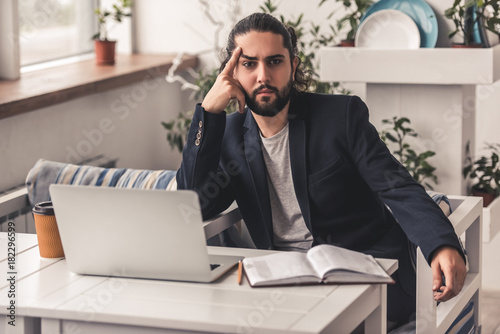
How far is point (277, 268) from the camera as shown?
164 centimetres

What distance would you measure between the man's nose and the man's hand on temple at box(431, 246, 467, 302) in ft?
2.00

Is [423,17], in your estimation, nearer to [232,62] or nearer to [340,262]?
[232,62]

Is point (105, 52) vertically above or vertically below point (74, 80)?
above

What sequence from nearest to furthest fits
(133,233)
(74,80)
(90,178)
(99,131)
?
(133,233), (90,178), (74,80), (99,131)

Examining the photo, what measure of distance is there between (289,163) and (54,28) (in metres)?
2.43

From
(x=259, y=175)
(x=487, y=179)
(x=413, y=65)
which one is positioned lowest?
(x=487, y=179)

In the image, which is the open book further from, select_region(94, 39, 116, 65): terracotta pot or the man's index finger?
select_region(94, 39, 116, 65): terracotta pot

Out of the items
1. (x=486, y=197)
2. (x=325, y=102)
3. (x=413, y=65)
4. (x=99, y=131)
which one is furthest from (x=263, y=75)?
(x=99, y=131)

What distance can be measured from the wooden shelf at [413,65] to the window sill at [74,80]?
1089mm

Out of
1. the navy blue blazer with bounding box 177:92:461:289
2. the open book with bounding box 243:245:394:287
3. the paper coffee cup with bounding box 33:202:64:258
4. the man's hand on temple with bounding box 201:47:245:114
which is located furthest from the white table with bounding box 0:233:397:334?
the man's hand on temple with bounding box 201:47:245:114

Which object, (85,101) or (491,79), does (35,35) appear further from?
(491,79)

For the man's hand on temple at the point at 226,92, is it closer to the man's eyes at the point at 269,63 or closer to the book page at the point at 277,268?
the man's eyes at the point at 269,63

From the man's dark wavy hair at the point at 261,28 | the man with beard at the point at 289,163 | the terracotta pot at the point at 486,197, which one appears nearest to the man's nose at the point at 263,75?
the man with beard at the point at 289,163

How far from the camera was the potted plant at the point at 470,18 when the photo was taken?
115 inches
